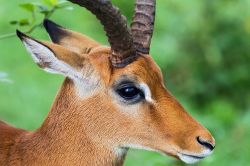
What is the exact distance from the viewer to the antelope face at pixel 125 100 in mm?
4977

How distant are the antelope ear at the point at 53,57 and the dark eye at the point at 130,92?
245 millimetres

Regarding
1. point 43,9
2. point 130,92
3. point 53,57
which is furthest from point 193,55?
point 53,57

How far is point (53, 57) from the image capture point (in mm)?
4934

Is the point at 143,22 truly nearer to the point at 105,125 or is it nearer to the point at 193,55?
the point at 105,125

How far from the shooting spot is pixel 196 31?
1007 centimetres

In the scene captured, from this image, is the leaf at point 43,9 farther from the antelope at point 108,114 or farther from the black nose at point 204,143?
the black nose at point 204,143

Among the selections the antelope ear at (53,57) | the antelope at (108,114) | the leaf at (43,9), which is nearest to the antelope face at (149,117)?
the antelope at (108,114)

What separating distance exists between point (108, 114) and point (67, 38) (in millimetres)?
625

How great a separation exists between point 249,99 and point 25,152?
16.1 feet

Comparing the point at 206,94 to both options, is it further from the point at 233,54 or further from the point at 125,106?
the point at 125,106

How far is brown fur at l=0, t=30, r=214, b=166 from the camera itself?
5.02m

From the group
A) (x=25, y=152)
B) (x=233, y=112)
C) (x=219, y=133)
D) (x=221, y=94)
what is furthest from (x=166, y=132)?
(x=221, y=94)

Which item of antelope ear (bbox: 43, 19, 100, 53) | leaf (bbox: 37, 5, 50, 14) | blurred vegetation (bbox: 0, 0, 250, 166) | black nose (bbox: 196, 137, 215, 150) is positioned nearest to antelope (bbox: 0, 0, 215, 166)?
black nose (bbox: 196, 137, 215, 150)

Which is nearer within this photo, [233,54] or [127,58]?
[127,58]
